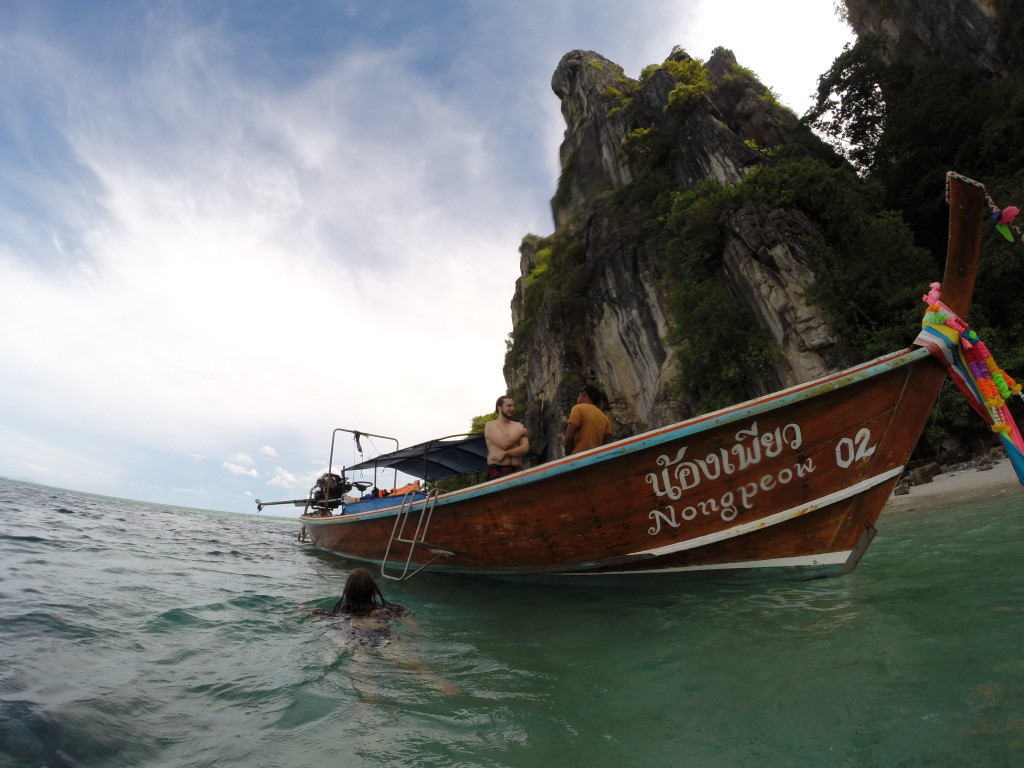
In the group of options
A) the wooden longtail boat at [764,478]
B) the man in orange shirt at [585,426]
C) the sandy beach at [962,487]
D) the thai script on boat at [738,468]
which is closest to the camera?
the wooden longtail boat at [764,478]

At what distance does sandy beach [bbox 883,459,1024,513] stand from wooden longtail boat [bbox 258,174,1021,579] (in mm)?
5278

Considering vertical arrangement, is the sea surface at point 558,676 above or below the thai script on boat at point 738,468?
below

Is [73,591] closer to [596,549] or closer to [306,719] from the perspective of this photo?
[306,719]

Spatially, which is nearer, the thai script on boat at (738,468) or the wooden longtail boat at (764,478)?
the wooden longtail boat at (764,478)

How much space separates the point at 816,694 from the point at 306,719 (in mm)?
2169

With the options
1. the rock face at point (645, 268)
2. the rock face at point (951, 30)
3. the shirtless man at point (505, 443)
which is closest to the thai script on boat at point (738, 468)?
the shirtless man at point (505, 443)

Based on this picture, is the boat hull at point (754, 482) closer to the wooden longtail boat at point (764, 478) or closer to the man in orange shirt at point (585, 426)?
the wooden longtail boat at point (764, 478)

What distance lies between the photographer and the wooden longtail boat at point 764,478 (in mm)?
3842

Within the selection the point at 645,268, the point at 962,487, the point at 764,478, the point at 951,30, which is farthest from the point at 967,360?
the point at 951,30

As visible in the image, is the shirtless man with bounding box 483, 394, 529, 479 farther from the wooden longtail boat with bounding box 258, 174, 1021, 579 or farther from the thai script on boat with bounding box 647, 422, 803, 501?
the thai script on boat with bounding box 647, 422, 803, 501

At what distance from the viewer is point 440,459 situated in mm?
9633

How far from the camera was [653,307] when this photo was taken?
21.0 metres

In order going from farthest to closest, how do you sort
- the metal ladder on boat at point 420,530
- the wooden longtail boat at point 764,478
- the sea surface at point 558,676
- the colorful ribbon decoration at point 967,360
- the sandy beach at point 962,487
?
the sandy beach at point 962,487, the metal ladder on boat at point 420,530, the wooden longtail boat at point 764,478, the colorful ribbon decoration at point 967,360, the sea surface at point 558,676

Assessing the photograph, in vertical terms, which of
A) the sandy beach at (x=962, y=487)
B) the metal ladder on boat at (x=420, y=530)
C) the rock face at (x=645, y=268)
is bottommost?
the metal ladder on boat at (x=420, y=530)
